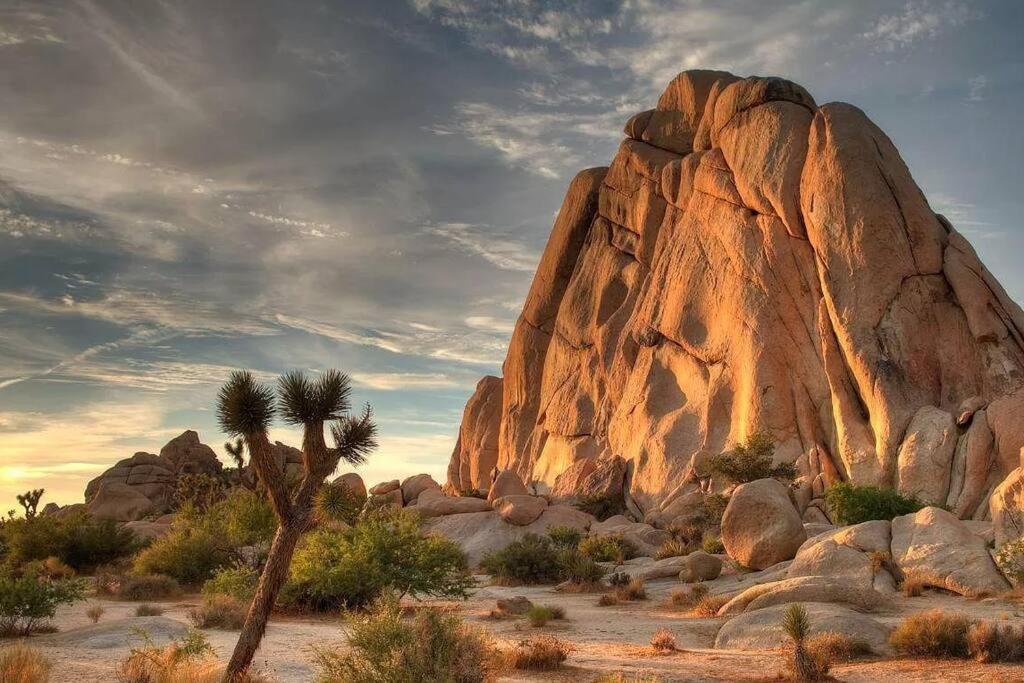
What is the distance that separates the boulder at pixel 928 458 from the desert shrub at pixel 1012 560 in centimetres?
1165

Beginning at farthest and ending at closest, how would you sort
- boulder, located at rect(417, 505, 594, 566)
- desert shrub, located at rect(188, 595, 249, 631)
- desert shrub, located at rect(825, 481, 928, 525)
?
1. boulder, located at rect(417, 505, 594, 566)
2. desert shrub, located at rect(825, 481, 928, 525)
3. desert shrub, located at rect(188, 595, 249, 631)

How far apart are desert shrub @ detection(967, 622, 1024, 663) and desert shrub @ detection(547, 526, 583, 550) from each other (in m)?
19.8

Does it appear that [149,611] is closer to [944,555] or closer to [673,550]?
[673,550]

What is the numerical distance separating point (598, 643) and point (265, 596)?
6001 millimetres

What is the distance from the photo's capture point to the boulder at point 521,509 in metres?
35.0

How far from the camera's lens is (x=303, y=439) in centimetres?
1068

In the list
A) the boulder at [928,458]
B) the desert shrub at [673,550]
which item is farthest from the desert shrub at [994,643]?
the boulder at [928,458]

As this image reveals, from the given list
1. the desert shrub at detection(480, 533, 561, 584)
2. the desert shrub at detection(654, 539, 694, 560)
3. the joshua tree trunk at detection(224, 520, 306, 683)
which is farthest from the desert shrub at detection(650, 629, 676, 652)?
the desert shrub at detection(654, 539, 694, 560)

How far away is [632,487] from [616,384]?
8.88 m

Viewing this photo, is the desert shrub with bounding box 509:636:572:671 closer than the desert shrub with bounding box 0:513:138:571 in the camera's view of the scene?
Yes

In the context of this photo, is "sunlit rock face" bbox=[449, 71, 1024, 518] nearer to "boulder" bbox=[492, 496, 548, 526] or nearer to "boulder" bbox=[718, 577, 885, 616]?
"boulder" bbox=[492, 496, 548, 526]

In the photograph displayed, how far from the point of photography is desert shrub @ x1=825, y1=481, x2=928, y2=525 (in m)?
24.9

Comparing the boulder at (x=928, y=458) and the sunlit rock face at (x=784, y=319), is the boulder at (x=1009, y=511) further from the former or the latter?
the boulder at (x=928, y=458)

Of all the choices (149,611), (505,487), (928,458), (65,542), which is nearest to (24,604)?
(149,611)
